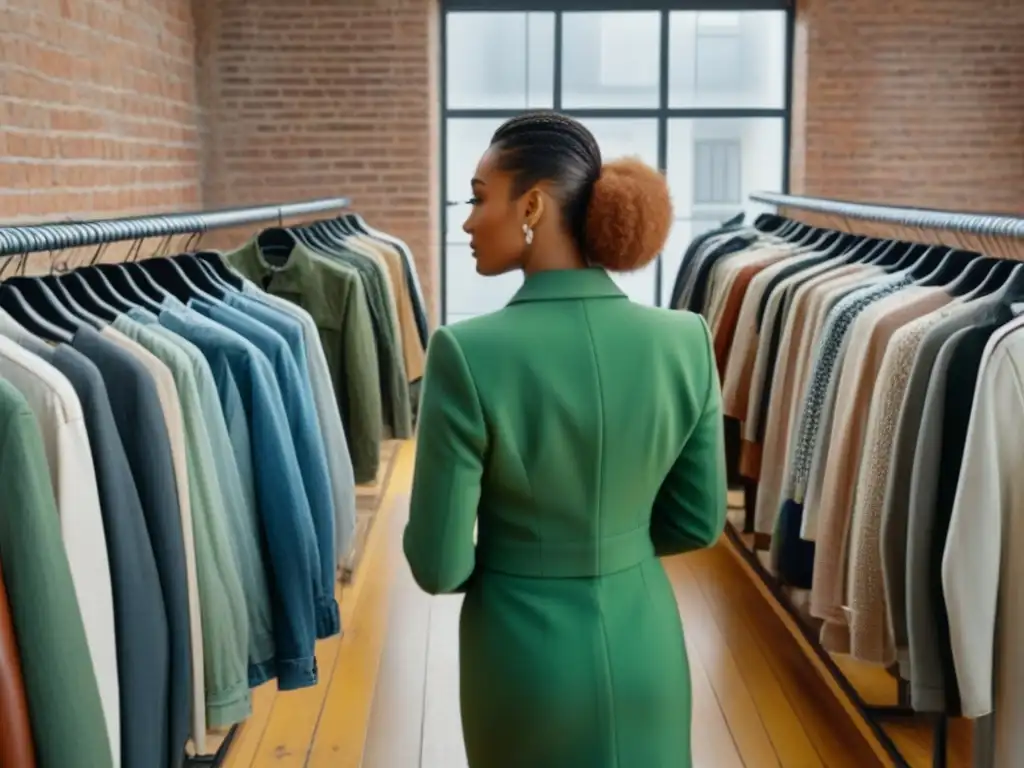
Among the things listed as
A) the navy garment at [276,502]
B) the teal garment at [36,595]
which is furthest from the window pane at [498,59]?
the teal garment at [36,595]

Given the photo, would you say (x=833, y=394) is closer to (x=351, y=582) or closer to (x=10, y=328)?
(x=10, y=328)

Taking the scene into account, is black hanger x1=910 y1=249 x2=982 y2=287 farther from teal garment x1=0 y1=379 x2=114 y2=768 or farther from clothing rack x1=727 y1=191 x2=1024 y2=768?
teal garment x1=0 y1=379 x2=114 y2=768

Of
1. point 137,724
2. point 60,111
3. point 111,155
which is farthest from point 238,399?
point 111,155

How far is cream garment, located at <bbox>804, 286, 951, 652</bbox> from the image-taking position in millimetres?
3152

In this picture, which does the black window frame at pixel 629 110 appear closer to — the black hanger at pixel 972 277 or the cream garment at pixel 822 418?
the cream garment at pixel 822 418

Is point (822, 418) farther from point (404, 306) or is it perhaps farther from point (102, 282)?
point (404, 306)

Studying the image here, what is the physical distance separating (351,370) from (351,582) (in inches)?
45.0

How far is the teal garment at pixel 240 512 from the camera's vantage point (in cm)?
275

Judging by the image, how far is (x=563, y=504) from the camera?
2.03 meters

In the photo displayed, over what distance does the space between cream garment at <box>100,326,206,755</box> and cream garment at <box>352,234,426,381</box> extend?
3.10 meters

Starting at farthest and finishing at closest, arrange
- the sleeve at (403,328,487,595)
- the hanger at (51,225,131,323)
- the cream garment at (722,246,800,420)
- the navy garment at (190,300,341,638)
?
1. the cream garment at (722,246,800,420)
2. the navy garment at (190,300,341,638)
3. the hanger at (51,225,131,323)
4. the sleeve at (403,328,487,595)

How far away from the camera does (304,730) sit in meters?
3.95

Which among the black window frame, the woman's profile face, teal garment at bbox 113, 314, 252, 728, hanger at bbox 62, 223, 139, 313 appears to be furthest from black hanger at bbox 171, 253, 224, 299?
the black window frame

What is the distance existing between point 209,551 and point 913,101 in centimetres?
710
